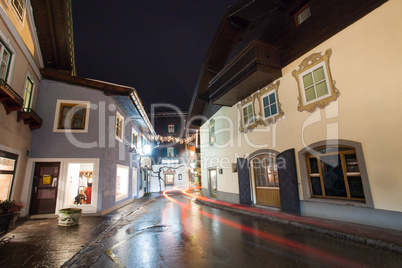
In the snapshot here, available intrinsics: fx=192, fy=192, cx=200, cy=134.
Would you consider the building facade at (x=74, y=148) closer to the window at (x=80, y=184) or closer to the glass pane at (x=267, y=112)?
the window at (x=80, y=184)

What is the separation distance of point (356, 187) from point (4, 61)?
12.1 metres

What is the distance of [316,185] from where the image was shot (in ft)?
23.0

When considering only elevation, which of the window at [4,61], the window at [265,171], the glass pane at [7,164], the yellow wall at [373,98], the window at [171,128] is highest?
the window at [171,128]

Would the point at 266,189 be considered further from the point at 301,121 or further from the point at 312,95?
the point at 312,95

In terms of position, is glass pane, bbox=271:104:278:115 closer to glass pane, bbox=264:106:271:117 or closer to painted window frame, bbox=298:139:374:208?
glass pane, bbox=264:106:271:117

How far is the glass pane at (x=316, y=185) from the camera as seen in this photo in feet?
22.7

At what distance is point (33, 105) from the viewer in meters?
8.63

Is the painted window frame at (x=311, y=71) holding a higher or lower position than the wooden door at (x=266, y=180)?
higher

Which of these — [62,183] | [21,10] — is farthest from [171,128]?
[21,10]

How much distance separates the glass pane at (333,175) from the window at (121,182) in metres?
9.87

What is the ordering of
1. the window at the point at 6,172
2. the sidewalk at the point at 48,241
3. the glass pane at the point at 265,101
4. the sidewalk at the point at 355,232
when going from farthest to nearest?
1. the glass pane at the point at 265,101
2. the window at the point at 6,172
3. the sidewalk at the point at 355,232
4. the sidewalk at the point at 48,241

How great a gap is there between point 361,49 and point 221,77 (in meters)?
6.20

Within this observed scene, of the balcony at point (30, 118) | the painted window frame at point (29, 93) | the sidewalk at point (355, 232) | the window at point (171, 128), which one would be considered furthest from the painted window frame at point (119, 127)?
the window at point (171, 128)

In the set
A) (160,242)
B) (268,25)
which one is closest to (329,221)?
(160,242)
